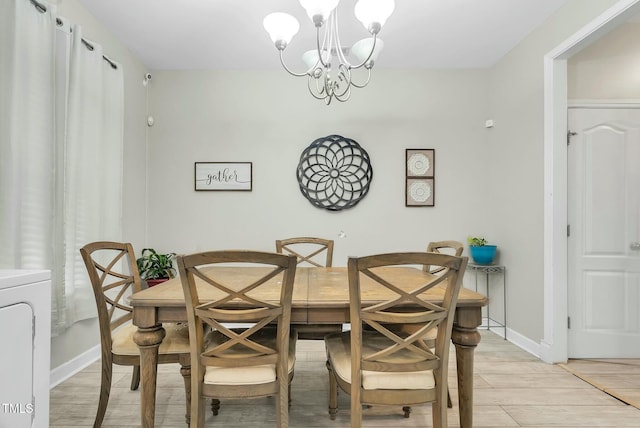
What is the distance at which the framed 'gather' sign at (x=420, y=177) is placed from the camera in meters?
3.62

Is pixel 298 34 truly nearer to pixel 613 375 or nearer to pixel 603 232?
pixel 603 232

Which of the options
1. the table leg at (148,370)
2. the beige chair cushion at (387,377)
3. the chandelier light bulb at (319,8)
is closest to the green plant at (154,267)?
the table leg at (148,370)

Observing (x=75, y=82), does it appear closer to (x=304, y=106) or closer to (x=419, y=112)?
(x=304, y=106)

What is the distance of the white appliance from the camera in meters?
1.03

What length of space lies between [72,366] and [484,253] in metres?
3.43

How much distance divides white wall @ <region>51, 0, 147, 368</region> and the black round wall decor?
61.7 inches

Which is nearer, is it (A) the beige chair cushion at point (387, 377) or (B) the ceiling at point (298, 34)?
(A) the beige chair cushion at point (387, 377)

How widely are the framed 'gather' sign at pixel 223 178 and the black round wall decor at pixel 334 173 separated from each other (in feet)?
1.75

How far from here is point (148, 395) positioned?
148 centimetres

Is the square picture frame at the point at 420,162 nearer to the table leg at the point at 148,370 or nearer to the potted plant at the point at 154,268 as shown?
the potted plant at the point at 154,268

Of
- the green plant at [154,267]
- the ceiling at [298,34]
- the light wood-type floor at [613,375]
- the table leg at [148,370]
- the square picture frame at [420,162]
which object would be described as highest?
the ceiling at [298,34]

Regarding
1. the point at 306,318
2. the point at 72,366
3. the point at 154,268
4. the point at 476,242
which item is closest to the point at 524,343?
the point at 476,242

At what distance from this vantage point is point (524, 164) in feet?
9.95

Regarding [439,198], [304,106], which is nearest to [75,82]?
[304,106]
